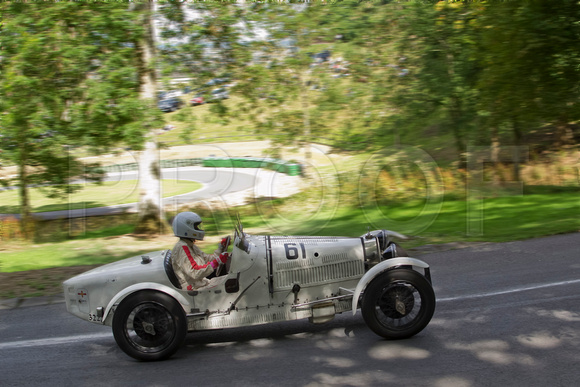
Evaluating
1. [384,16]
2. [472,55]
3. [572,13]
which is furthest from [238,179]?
[572,13]

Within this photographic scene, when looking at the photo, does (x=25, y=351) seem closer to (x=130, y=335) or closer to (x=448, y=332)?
(x=130, y=335)

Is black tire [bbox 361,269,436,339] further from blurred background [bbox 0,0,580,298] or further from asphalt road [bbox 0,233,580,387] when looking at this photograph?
blurred background [bbox 0,0,580,298]

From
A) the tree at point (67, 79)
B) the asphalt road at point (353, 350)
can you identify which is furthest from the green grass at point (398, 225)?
the asphalt road at point (353, 350)

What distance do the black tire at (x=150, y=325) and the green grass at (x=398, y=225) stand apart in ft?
19.1

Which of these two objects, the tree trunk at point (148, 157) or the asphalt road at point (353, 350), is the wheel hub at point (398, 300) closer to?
the asphalt road at point (353, 350)

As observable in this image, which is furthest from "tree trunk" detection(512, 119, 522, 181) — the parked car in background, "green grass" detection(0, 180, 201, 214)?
"green grass" detection(0, 180, 201, 214)

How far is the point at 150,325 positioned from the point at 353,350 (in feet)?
7.00

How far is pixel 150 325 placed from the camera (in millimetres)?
5980

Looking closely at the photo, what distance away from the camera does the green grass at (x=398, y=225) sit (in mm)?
11703

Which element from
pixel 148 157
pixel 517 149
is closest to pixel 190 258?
pixel 148 157

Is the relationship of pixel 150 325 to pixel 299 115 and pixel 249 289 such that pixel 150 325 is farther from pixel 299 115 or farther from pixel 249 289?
pixel 299 115

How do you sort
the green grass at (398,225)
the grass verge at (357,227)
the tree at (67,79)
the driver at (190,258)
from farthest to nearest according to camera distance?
the tree at (67,79)
the green grass at (398,225)
the grass verge at (357,227)
the driver at (190,258)

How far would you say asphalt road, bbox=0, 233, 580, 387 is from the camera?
5281 mm

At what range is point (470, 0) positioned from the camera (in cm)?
1672
